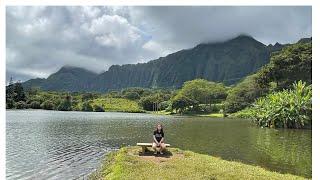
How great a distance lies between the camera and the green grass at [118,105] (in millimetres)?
167825

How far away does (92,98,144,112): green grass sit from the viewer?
168 m

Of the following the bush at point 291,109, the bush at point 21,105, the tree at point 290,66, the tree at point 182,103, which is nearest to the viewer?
the bush at point 291,109

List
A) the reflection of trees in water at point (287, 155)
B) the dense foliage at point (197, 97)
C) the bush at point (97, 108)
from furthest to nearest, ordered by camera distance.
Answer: the bush at point (97, 108) < the dense foliage at point (197, 97) < the reflection of trees in water at point (287, 155)

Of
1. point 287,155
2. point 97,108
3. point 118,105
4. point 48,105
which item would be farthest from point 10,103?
point 287,155

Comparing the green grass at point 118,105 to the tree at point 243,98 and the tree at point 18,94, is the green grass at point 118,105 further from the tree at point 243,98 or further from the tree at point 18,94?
the tree at point 243,98

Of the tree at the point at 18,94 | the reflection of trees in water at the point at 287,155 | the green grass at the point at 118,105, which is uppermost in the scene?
the tree at the point at 18,94

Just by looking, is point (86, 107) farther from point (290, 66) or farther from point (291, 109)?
point (291, 109)

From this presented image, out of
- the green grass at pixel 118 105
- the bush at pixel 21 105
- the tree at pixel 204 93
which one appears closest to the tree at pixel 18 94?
the bush at pixel 21 105

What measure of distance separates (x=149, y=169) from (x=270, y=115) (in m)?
41.1

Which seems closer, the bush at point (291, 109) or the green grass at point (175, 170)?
the green grass at point (175, 170)

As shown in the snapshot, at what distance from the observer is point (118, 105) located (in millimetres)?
175500

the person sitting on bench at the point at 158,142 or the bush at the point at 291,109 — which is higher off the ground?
the bush at the point at 291,109
